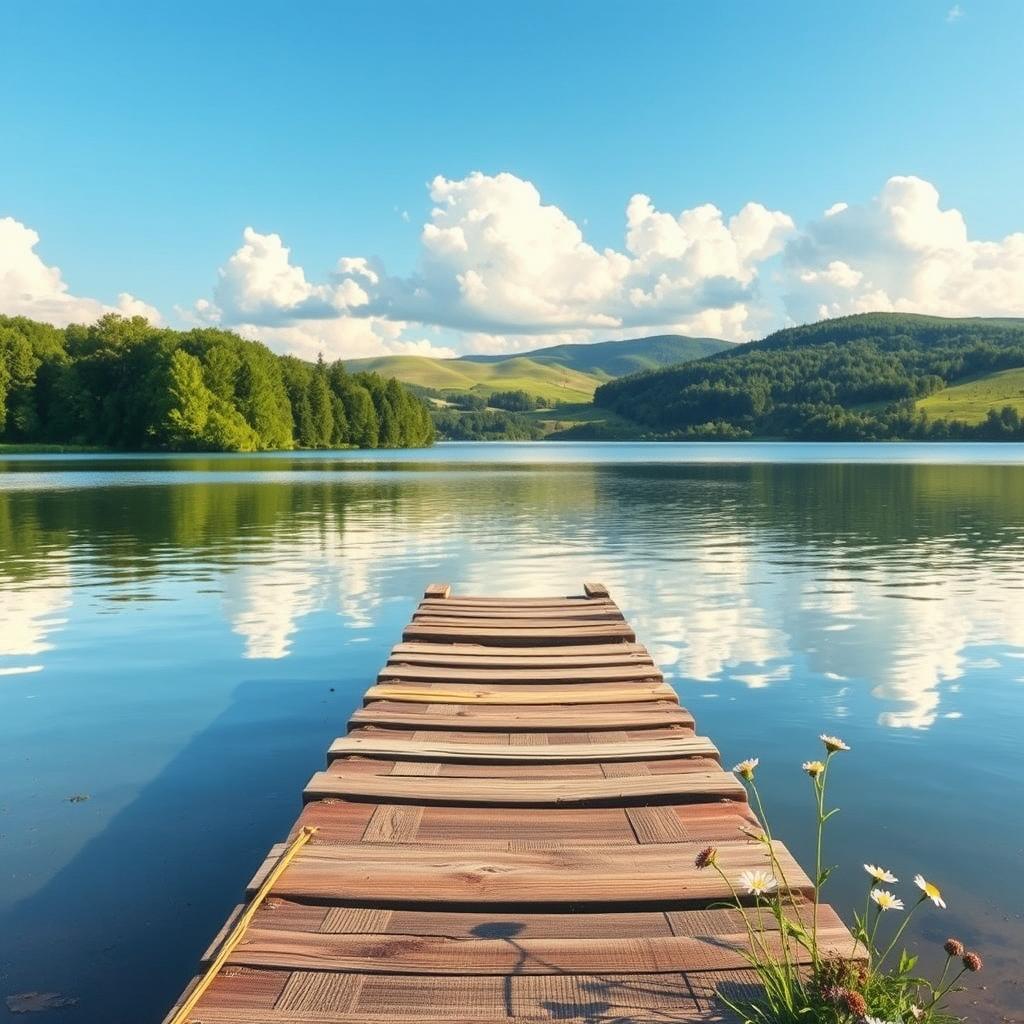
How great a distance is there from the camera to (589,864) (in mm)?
5297

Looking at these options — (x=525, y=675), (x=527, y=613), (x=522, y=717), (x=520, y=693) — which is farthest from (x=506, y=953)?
(x=527, y=613)

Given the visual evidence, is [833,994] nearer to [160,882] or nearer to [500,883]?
[500,883]

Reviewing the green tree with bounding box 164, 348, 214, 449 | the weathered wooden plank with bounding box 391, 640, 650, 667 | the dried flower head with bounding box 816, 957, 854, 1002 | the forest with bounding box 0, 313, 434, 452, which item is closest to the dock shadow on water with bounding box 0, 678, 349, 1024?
the weathered wooden plank with bounding box 391, 640, 650, 667

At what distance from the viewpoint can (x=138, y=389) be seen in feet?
408

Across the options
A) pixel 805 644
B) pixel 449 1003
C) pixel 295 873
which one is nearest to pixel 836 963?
pixel 449 1003

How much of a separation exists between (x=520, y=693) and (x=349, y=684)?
452 centimetres

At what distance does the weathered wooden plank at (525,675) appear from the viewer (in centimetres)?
986

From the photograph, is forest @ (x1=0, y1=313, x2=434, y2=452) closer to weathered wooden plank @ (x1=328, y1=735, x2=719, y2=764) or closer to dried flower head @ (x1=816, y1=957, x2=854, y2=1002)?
weathered wooden plank @ (x1=328, y1=735, x2=719, y2=764)

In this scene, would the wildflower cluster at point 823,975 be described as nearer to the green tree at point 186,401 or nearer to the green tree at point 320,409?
the green tree at point 186,401

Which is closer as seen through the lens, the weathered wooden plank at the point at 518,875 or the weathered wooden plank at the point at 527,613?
the weathered wooden plank at the point at 518,875

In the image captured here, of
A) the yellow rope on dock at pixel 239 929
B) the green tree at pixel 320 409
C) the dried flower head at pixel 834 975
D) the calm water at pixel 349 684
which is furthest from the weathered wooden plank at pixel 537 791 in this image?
the green tree at pixel 320 409

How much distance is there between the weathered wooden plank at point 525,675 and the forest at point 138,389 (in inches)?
4542

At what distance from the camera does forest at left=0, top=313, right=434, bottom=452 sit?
396 ft

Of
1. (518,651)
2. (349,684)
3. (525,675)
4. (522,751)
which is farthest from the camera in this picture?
(349,684)
